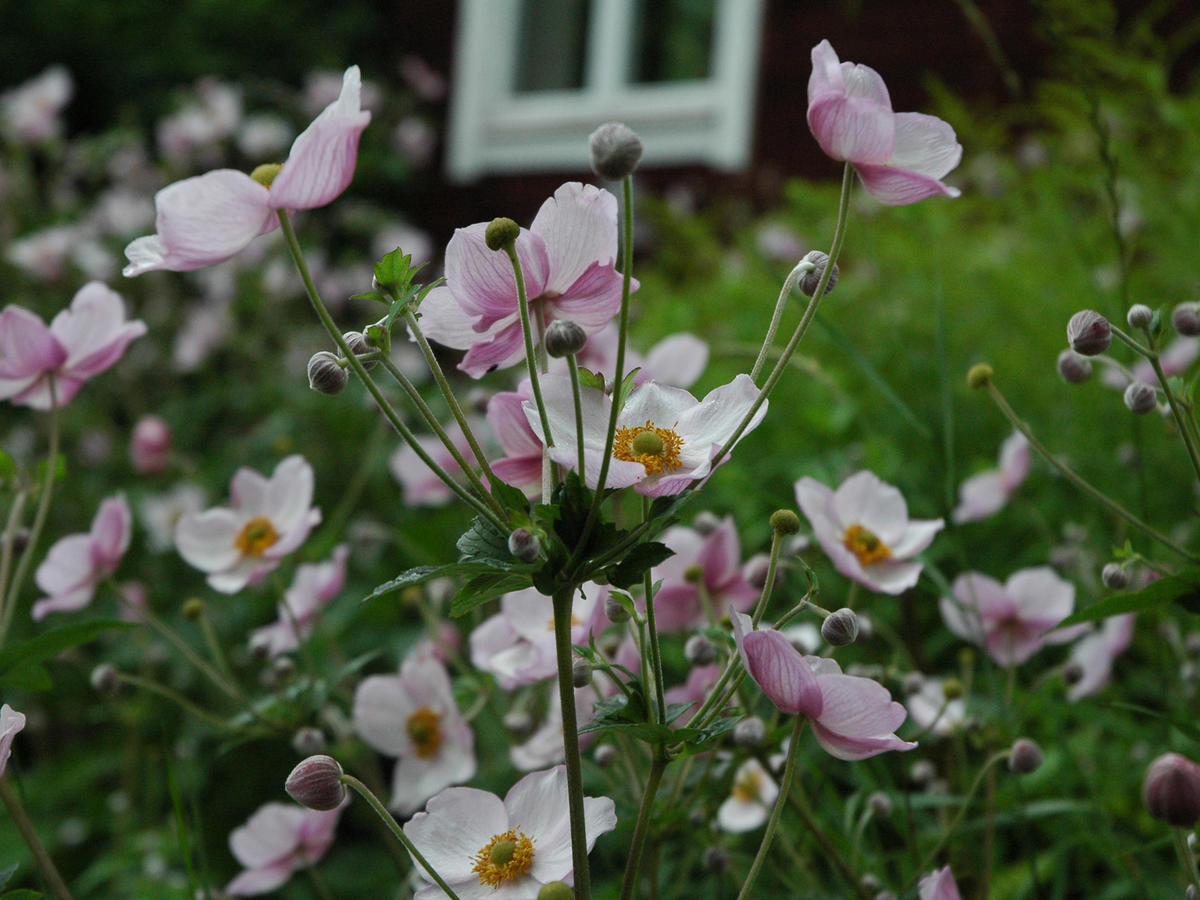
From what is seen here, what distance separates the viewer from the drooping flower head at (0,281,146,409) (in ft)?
2.71

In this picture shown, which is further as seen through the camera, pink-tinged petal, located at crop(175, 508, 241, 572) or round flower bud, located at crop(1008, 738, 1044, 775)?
pink-tinged petal, located at crop(175, 508, 241, 572)

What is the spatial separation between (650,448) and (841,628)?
13 centimetres

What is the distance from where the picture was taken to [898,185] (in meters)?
0.58

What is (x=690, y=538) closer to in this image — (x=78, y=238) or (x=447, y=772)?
(x=447, y=772)

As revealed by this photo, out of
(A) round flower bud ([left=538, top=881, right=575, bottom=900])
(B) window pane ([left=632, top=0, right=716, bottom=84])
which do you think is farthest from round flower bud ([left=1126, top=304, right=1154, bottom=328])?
(B) window pane ([left=632, top=0, right=716, bottom=84])

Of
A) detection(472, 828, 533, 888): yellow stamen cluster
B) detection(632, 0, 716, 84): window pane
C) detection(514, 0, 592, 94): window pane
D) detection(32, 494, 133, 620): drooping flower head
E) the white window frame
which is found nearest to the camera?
detection(472, 828, 533, 888): yellow stamen cluster

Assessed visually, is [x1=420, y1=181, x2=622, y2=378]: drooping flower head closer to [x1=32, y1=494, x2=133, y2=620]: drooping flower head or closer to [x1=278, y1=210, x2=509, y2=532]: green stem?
[x1=278, y1=210, x2=509, y2=532]: green stem

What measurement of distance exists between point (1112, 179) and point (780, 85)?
462cm

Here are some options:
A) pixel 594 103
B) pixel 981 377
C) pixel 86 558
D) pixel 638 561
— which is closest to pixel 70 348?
pixel 86 558

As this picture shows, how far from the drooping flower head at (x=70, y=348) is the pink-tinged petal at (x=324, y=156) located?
348 millimetres

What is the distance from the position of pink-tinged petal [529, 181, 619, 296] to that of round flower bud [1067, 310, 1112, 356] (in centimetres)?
27

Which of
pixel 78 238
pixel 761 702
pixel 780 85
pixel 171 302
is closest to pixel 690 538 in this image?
pixel 761 702

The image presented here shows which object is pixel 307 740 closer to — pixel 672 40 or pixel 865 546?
pixel 865 546

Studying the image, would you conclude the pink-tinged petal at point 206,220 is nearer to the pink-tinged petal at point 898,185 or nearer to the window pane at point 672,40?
the pink-tinged petal at point 898,185
